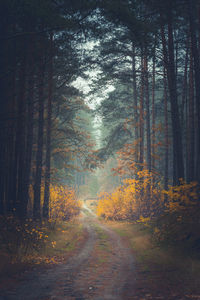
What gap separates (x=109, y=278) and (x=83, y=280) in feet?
2.40

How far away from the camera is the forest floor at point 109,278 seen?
5395 mm

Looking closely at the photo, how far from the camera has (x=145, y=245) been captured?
10.6 meters

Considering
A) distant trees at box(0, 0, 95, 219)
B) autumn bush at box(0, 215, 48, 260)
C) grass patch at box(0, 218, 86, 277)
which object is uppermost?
distant trees at box(0, 0, 95, 219)

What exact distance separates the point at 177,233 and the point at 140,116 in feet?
35.1

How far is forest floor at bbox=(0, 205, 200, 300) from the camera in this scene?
212 inches

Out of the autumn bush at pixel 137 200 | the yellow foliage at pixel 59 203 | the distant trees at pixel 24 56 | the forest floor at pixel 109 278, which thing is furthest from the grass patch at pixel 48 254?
the autumn bush at pixel 137 200

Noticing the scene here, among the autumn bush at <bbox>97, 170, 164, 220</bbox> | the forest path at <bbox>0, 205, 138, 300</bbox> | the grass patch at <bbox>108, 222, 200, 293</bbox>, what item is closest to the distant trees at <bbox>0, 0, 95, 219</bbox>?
the forest path at <bbox>0, 205, 138, 300</bbox>

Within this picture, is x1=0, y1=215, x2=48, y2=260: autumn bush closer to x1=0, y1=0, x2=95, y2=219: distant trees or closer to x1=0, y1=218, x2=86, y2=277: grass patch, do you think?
x1=0, y1=218, x2=86, y2=277: grass patch

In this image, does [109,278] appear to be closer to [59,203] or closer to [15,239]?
[15,239]

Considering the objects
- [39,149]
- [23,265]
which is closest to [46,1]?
[39,149]

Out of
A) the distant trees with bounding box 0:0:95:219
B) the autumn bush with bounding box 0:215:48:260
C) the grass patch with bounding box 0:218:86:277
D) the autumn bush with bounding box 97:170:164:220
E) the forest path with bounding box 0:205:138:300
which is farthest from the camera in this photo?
the autumn bush with bounding box 97:170:164:220

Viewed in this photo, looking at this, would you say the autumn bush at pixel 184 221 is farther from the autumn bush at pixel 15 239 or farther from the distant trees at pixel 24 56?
the distant trees at pixel 24 56

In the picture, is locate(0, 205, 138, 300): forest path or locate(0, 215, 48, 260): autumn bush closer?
locate(0, 205, 138, 300): forest path

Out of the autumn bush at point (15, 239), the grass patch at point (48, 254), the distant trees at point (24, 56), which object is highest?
the distant trees at point (24, 56)
